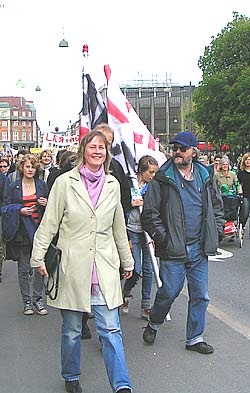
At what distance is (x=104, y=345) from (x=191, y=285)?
1.38 meters

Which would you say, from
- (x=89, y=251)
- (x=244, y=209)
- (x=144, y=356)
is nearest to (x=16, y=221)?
(x=144, y=356)

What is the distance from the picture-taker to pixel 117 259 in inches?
184

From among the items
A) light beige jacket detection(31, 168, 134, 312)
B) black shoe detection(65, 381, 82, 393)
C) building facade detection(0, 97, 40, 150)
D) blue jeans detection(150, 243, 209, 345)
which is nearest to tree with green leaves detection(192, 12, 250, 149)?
blue jeans detection(150, 243, 209, 345)

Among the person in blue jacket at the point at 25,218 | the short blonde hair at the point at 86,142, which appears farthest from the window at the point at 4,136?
the short blonde hair at the point at 86,142

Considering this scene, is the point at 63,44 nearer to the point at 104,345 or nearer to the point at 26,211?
the point at 26,211

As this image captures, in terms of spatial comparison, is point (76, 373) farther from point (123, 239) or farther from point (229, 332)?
point (229, 332)

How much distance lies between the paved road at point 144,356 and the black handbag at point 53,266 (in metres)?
0.78

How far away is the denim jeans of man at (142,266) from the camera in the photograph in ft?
22.2

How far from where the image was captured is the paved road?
4.95 m

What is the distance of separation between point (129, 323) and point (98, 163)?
2.63m

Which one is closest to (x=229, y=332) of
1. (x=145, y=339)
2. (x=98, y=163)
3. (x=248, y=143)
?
(x=145, y=339)

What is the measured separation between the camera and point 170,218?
17.9 ft

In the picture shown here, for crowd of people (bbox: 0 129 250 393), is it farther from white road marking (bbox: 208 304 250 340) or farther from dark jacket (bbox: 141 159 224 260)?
white road marking (bbox: 208 304 250 340)

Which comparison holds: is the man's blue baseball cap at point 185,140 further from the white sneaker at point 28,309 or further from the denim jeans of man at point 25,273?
the white sneaker at point 28,309
